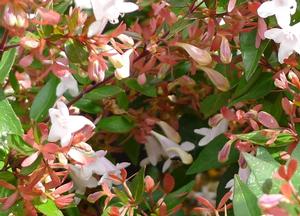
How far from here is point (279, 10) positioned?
3.50ft

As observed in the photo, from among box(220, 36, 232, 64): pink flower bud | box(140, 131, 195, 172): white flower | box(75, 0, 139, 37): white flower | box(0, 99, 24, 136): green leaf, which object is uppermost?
box(75, 0, 139, 37): white flower

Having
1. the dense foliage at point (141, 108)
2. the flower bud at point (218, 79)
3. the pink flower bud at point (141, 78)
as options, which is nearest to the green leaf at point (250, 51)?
the dense foliage at point (141, 108)

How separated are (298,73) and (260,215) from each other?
32cm

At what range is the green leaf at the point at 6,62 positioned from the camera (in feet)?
3.55

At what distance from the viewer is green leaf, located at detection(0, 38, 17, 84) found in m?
1.08

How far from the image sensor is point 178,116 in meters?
1.57

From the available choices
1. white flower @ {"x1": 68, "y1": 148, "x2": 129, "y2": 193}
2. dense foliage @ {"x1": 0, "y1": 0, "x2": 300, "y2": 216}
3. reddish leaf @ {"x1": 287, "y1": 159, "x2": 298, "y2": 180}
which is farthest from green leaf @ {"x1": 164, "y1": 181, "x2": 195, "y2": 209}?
reddish leaf @ {"x1": 287, "y1": 159, "x2": 298, "y2": 180}

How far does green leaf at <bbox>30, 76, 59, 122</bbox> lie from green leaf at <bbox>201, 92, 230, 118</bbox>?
0.30m

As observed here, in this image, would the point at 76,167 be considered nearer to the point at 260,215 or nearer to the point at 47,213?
the point at 47,213

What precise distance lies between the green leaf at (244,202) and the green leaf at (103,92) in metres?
0.40

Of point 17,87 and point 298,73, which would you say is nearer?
point 298,73

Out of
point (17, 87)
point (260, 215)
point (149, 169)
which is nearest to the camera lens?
point (260, 215)

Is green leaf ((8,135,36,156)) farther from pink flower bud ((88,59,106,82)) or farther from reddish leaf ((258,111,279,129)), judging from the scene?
reddish leaf ((258,111,279,129))

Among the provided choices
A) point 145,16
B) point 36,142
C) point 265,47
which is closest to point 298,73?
point 265,47
